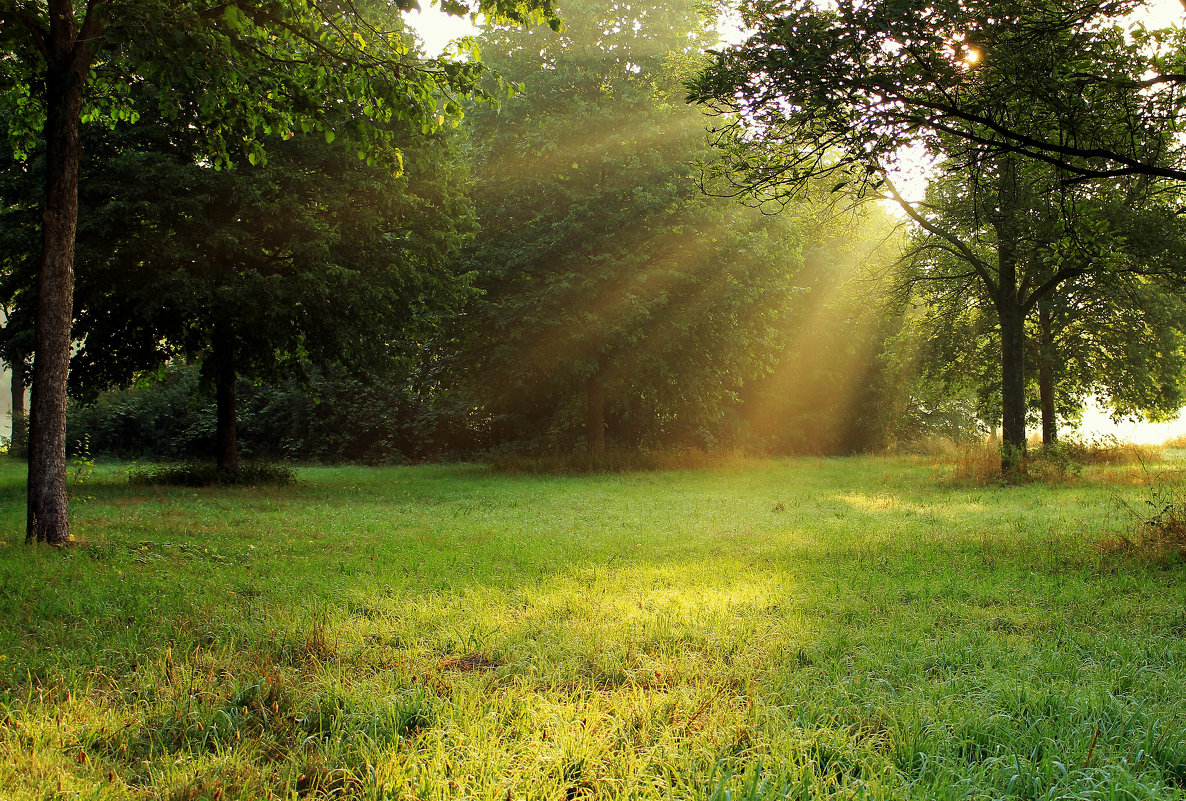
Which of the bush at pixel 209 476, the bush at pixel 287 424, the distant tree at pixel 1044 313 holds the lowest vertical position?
the bush at pixel 209 476

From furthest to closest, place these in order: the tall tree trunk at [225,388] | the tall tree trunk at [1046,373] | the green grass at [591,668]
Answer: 1. the tall tree trunk at [1046,373]
2. the tall tree trunk at [225,388]
3. the green grass at [591,668]

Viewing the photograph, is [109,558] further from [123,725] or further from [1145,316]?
[1145,316]

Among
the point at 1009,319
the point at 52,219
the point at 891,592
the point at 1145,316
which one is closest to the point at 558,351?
the point at 1009,319

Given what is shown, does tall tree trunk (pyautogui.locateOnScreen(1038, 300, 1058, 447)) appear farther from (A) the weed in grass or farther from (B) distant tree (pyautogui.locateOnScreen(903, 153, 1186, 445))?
(A) the weed in grass

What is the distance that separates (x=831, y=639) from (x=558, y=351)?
14486mm

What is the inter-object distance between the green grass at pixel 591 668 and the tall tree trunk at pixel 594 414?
474 inches

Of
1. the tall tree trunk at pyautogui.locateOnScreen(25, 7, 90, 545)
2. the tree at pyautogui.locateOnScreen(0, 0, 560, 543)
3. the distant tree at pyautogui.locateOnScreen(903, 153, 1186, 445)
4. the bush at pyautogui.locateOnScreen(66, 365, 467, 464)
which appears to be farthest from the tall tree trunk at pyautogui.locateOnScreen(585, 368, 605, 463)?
the tall tree trunk at pyautogui.locateOnScreen(25, 7, 90, 545)

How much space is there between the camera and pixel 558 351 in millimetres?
18375

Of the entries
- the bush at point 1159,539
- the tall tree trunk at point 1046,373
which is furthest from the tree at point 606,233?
the bush at point 1159,539

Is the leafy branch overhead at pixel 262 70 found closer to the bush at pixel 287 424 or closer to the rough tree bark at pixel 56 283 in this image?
the rough tree bark at pixel 56 283

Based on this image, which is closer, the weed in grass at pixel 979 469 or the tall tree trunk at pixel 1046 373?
the weed in grass at pixel 979 469

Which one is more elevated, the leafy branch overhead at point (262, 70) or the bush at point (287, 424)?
the leafy branch overhead at point (262, 70)

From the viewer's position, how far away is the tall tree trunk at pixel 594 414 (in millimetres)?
20078

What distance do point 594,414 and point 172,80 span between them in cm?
1509
